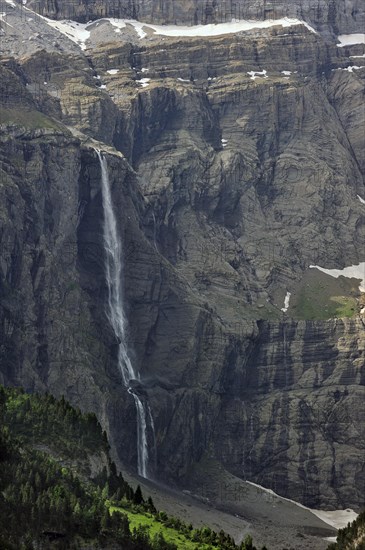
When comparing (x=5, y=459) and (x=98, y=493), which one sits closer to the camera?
(x=5, y=459)

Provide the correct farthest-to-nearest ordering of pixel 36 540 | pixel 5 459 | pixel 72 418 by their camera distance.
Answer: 1. pixel 72 418
2. pixel 5 459
3. pixel 36 540

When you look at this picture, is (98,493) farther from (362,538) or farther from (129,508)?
(362,538)

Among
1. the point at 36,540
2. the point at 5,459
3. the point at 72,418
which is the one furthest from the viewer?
the point at 72,418

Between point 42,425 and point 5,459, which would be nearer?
point 5,459

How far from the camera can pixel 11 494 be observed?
144125 mm

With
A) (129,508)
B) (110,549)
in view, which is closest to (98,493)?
(129,508)

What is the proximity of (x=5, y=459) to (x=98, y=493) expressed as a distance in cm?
1513

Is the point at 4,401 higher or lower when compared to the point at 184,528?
higher

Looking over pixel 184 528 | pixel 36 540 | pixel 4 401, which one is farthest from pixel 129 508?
pixel 36 540

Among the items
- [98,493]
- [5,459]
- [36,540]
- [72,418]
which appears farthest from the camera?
[72,418]

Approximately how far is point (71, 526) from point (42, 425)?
27.7 metres

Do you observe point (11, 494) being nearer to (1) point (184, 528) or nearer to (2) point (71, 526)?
(2) point (71, 526)

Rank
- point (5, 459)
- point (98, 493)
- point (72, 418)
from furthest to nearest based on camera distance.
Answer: point (72, 418)
point (98, 493)
point (5, 459)

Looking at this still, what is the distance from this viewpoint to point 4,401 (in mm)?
171875
